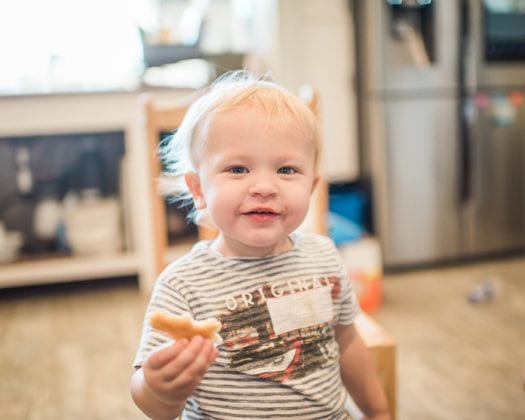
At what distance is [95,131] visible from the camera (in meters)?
2.37

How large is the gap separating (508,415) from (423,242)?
4.28 ft

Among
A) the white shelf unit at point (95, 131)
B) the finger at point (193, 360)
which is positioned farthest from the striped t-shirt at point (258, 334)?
the white shelf unit at point (95, 131)

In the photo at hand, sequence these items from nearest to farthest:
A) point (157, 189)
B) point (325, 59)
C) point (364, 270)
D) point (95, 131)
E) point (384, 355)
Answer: point (384, 355), point (157, 189), point (364, 270), point (95, 131), point (325, 59)

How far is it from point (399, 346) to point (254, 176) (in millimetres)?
1302

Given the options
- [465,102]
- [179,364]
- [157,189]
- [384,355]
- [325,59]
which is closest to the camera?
[179,364]

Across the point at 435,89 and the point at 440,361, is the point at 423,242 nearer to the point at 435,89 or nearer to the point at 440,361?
the point at 435,89

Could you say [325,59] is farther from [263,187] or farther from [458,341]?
[263,187]

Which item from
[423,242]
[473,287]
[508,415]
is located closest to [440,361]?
[508,415]

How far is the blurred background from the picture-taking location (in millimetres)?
2281

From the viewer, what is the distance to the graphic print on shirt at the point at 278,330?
28.3 inches

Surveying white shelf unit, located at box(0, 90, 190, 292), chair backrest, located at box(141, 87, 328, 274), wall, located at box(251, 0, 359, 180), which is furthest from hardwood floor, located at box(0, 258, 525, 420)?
wall, located at box(251, 0, 359, 180)

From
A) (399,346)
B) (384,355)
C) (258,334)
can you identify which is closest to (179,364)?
(258,334)

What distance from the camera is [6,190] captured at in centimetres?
255

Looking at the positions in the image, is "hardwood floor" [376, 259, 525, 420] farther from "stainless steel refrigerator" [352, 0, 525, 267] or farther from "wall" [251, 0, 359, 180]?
"wall" [251, 0, 359, 180]
